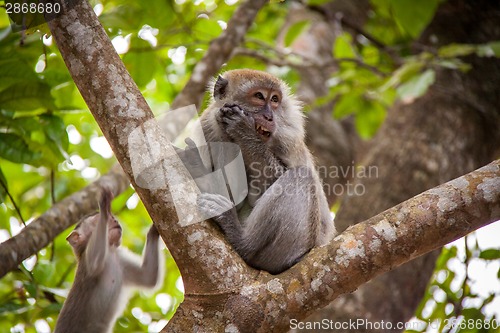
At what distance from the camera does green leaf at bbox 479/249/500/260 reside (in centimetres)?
451

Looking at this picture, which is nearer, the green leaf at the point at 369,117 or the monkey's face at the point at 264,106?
the monkey's face at the point at 264,106

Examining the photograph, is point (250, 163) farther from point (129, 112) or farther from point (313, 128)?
point (313, 128)

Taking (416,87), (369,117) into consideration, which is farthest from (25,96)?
(369,117)

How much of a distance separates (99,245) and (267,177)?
4.97 ft

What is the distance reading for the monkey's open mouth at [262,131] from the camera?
16.4ft

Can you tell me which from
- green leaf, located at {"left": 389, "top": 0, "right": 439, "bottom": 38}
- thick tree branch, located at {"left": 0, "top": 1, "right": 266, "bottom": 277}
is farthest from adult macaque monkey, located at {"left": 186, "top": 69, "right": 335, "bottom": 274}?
green leaf, located at {"left": 389, "top": 0, "right": 439, "bottom": 38}

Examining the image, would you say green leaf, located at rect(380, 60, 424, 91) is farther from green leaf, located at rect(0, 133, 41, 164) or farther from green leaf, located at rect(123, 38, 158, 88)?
green leaf, located at rect(0, 133, 41, 164)

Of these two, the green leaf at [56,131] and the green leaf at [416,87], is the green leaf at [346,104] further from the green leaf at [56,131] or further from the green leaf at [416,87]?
the green leaf at [56,131]

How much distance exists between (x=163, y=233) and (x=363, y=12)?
295 inches

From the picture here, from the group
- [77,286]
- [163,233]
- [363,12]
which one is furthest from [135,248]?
[363,12]

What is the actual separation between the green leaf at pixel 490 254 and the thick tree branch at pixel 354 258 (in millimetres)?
1069

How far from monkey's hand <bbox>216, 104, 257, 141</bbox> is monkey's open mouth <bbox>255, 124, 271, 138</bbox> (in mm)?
229

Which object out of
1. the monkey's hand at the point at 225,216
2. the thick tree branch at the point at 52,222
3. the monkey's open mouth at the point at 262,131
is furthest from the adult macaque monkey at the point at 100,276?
the monkey's open mouth at the point at 262,131

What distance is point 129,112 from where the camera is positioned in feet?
11.5
